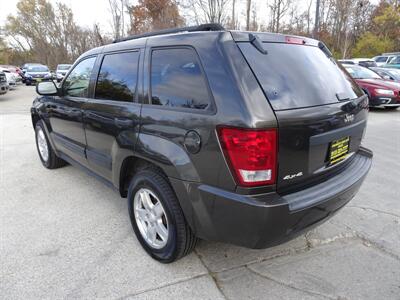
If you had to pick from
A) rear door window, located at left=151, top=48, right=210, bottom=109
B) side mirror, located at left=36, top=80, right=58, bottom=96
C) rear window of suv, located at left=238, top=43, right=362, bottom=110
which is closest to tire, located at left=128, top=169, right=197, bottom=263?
rear door window, located at left=151, top=48, right=210, bottom=109

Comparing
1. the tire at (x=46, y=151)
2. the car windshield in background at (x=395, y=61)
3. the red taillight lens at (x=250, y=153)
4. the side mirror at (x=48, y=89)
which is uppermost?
the side mirror at (x=48, y=89)

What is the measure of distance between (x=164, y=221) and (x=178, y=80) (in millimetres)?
1157

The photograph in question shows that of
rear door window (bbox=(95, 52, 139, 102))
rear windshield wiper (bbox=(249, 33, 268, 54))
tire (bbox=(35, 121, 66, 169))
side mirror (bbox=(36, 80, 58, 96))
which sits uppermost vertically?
rear windshield wiper (bbox=(249, 33, 268, 54))

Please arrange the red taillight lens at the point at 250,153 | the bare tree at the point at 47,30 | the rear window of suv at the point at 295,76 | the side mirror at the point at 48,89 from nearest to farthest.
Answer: the red taillight lens at the point at 250,153 → the rear window of suv at the point at 295,76 → the side mirror at the point at 48,89 → the bare tree at the point at 47,30

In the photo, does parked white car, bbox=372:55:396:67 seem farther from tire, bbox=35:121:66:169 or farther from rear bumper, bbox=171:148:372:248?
rear bumper, bbox=171:148:372:248

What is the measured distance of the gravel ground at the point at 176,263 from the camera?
236cm

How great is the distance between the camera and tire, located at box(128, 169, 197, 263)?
2.42 metres

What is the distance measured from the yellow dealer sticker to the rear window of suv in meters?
0.32

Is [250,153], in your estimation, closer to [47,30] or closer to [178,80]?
[178,80]

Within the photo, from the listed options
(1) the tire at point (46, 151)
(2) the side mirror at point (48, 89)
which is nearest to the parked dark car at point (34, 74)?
(1) the tire at point (46, 151)

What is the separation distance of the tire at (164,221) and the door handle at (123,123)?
16.2 inches

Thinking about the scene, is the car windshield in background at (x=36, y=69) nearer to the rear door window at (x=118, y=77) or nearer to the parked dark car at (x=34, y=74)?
the parked dark car at (x=34, y=74)

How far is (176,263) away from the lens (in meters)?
2.67

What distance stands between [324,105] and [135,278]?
195 cm
